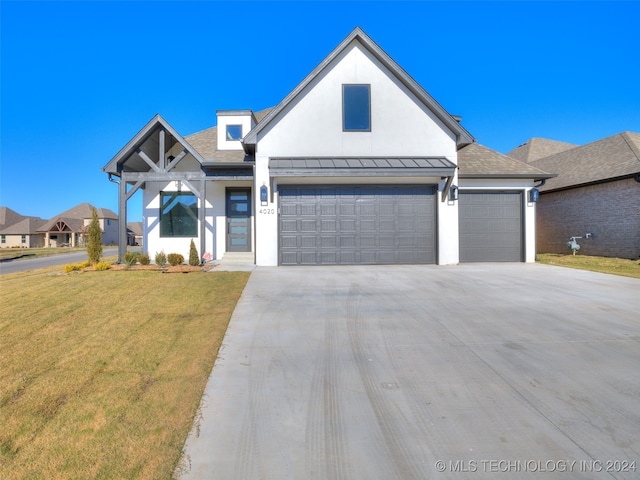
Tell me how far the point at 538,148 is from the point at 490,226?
17.3 meters

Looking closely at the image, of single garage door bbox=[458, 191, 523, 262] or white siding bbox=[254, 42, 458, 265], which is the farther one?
single garage door bbox=[458, 191, 523, 262]

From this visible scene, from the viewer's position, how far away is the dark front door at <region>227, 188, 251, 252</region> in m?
12.2

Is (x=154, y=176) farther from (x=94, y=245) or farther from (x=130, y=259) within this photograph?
(x=130, y=259)

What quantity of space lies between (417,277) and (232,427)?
6.76 metres

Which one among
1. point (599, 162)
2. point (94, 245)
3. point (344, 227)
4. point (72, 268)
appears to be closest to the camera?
point (72, 268)

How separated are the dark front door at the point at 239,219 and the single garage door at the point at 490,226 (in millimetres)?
8356

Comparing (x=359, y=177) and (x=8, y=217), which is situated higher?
(x=8, y=217)

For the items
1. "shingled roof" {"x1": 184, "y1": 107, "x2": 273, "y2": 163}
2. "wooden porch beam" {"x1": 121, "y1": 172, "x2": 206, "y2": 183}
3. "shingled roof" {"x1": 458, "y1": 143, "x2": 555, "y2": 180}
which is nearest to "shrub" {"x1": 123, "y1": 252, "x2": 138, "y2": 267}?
"wooden porch beam" {"x1": 121, "y1": 172, "x2": 206, "y2": 183}

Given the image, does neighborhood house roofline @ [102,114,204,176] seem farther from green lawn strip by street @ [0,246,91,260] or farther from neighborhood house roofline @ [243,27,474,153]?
green lawn strip by street @ [0,246,91,260]

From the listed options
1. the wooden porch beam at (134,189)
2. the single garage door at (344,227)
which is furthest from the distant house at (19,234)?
the single garage door at (344,227)

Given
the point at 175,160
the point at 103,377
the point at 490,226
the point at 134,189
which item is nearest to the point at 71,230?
the point at 134,189

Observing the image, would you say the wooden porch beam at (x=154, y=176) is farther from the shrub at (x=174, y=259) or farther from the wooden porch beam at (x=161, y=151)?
the shrub at (x=174, y=259)

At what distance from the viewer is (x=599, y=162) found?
16.2 meters

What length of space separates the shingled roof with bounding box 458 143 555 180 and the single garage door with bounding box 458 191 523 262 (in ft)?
2.38
